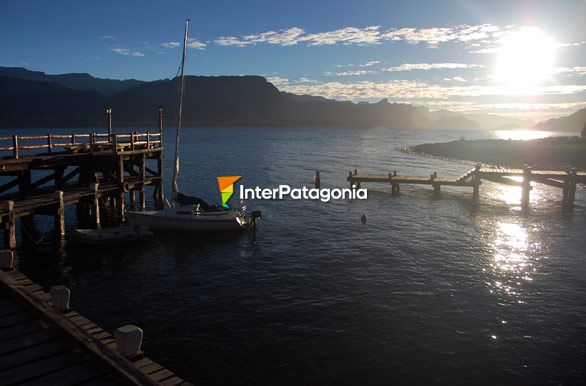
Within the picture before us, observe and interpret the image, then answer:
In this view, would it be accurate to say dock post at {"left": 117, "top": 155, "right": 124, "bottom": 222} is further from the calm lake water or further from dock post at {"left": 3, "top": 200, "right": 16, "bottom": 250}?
dock post at {"left": 3, "top": 200, "right": 16, "bottom": 250}

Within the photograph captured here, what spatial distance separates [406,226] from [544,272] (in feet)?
40.6

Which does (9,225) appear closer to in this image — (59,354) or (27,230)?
(27,230)

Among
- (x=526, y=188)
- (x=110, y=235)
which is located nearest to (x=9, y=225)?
(x=110, y=235)

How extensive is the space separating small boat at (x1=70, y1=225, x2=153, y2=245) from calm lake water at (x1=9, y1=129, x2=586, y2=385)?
2.85 ft

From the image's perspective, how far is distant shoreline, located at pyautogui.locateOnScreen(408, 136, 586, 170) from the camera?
283 feet

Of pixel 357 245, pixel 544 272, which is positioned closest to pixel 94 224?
pixel 357 245

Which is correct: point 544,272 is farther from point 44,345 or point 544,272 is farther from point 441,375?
point 44,345

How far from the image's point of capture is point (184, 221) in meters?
33.2

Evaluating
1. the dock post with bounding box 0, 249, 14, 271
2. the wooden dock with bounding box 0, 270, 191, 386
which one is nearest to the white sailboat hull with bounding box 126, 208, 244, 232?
the dock post with bounding box 0, 249, 14, 271

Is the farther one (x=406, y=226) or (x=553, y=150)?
(x=553, y=150)

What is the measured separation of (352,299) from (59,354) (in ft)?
46.8

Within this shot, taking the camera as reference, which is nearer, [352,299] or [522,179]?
[352,299]

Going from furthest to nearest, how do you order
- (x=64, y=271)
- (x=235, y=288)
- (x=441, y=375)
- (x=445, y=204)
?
1. (x=445, y=204)
2. (x=64, y=271)
3. (x=235, y=288)
4. (x=441, y=375)

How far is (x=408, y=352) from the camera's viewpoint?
55.3 feet
